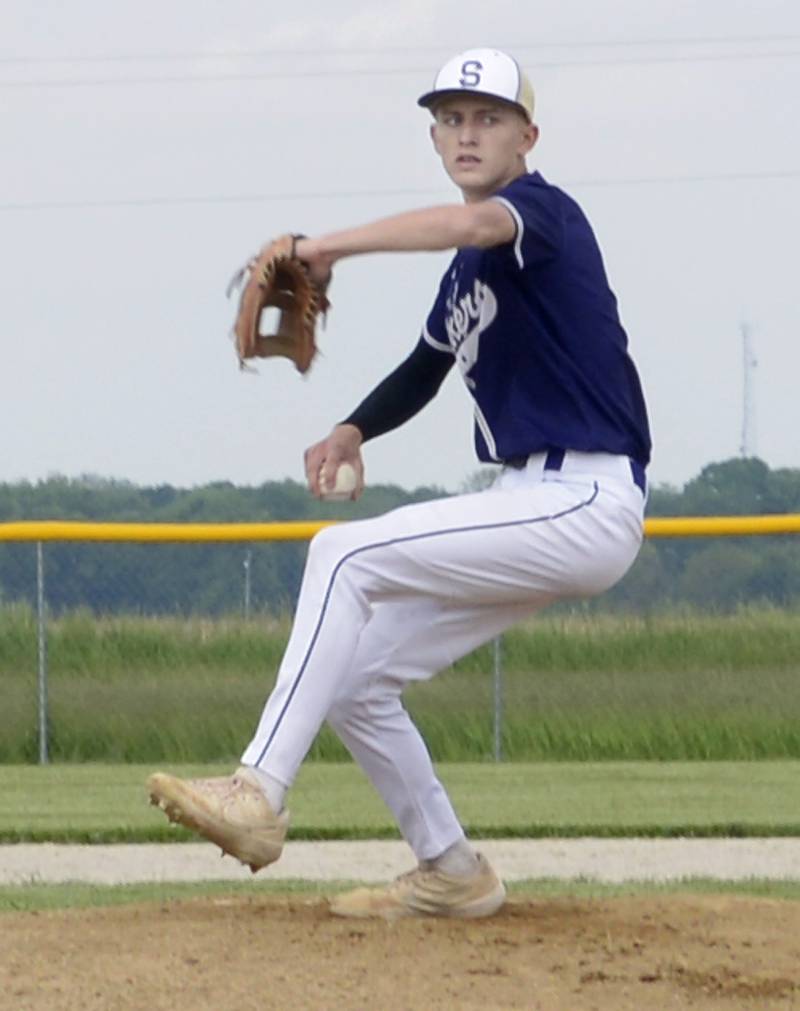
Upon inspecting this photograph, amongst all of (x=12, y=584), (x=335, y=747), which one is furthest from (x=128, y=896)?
(x=12, y=584)

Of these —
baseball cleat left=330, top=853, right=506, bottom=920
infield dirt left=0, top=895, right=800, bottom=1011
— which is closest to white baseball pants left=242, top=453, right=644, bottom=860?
baseball cleat left=330, top=853, right=506, bottom=920

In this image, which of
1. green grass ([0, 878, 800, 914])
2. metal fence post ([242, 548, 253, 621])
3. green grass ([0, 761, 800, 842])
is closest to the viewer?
green grass ([0, 878, 800, 914])

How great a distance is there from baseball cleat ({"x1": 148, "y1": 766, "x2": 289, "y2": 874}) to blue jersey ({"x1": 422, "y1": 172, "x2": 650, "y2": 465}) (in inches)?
39.9

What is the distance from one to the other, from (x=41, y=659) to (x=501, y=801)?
3.75 m

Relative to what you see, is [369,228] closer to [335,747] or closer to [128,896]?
[128,896]

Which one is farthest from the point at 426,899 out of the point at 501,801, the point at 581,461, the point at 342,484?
the point at 501,801

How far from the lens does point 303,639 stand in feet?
17.0

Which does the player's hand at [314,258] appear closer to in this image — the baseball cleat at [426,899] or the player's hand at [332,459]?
the player's hand at [332,459]

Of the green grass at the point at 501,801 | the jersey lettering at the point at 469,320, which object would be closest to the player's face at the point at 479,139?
the jersey lettering at the point at 469,320

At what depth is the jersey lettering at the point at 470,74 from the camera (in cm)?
531

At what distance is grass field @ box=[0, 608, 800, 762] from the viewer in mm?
13219

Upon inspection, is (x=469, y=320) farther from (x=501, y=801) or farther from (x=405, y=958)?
(x=501, y=801)

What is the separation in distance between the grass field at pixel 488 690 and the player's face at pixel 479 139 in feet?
25.2

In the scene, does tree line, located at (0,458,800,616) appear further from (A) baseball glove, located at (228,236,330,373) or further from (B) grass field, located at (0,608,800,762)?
(A) baseball glove, located at (228,236,330,373)
